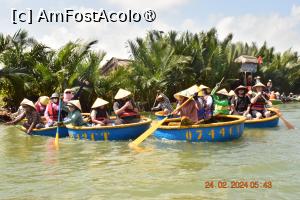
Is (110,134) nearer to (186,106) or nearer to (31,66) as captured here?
(186,106)

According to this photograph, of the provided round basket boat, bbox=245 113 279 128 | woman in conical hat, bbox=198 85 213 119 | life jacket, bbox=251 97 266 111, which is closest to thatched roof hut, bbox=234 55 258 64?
life jacket, bbox=251 97 266 111

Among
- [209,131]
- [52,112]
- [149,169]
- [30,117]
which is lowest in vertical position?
[149,169]

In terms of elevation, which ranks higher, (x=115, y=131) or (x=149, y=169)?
(x=115, y=131)

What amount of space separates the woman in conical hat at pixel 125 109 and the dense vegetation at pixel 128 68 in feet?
26.0

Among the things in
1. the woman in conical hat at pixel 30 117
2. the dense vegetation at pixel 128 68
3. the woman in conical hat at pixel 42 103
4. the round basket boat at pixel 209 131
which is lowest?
the round basket boat at pixel 209 131

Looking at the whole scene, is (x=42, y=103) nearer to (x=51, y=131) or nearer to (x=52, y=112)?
(x=52, y=112)

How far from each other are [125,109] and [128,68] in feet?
37.7

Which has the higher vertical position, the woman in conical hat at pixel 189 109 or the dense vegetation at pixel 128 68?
the dense vegetation at pixel 128 68

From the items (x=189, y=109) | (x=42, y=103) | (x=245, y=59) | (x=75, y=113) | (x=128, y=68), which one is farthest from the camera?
(x=245, y=59)

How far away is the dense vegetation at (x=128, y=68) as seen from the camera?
1875 cm

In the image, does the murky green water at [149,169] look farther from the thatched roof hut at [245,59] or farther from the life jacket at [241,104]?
the thatched roof hut at [245,59]

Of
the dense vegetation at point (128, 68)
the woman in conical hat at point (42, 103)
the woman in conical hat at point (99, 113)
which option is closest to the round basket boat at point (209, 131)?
the woman in conical hat at point (99, 113)

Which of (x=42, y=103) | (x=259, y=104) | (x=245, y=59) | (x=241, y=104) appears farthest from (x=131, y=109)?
(x=245, y=59)

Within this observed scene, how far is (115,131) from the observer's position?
35.0 feet
